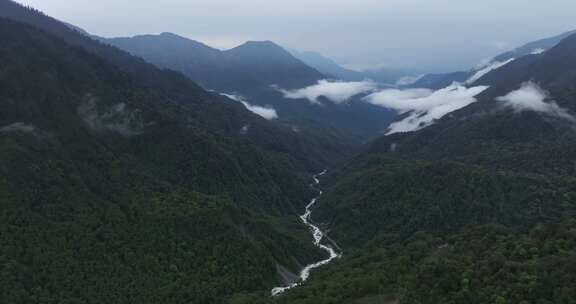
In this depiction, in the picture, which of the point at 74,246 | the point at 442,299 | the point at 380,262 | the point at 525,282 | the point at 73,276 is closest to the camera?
the point at 525,282

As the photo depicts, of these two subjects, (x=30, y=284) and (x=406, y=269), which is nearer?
(x=406, y=269)

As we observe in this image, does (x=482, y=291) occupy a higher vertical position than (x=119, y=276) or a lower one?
higher

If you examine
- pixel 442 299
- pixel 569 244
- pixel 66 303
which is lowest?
pixel 66 303

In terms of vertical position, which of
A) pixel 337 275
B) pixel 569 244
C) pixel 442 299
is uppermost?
pixel 569 244

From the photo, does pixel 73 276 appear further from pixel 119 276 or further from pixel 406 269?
pixel 406 269

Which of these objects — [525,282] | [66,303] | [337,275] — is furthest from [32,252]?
[525,282]

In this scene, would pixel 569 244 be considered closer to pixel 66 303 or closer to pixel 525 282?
pixel 525 282

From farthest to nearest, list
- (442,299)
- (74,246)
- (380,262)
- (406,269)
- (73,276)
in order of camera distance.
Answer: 1. (74,246)
2. (73,276)
3. (380,262)
4. (406,269)
5. (442,299)

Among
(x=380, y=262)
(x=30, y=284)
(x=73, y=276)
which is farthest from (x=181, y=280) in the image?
(x=380, y=262)

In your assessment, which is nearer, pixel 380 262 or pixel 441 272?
pixel 441 272
